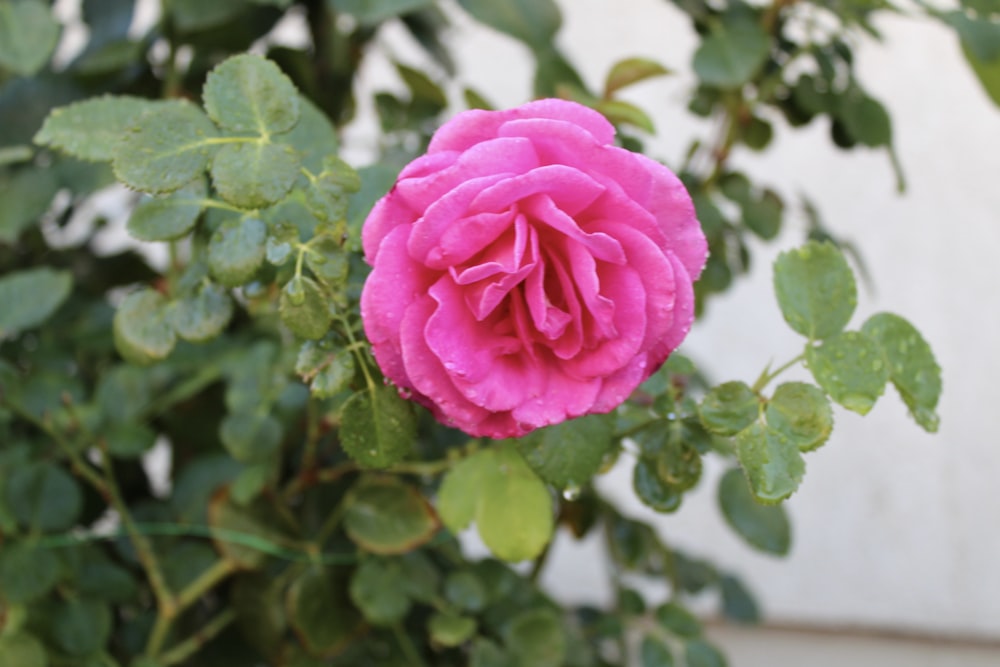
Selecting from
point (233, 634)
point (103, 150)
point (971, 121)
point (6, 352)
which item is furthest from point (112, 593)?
point (971, 121)

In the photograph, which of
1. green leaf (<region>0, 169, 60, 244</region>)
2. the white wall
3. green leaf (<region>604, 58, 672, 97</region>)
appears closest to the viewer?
green leaf (<region>604, 58, 672, 97</region>)

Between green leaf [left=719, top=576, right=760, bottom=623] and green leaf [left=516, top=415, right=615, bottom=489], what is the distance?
2.36ft

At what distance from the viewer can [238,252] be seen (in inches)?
17.2

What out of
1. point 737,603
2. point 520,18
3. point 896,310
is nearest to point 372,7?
point 520,18

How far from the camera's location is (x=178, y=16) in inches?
28.6

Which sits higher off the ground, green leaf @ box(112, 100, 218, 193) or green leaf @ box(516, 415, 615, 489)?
green leaf @ box(112, 100, 218, 193)

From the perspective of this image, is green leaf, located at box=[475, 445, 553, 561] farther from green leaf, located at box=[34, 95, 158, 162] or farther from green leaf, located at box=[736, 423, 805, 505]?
green leaf, located at box=[34, 95, 158, 162]

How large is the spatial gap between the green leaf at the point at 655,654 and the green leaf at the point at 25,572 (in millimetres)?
433

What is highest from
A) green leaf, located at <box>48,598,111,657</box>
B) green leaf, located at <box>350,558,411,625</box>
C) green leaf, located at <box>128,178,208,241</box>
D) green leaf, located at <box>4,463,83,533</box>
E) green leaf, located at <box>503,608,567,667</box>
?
green leaf, located at <box>128,178,208,241</box>

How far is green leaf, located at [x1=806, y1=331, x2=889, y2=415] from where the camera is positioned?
43cm

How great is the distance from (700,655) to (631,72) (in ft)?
1.47

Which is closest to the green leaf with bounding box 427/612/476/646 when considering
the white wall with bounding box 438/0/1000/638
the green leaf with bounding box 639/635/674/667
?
the green leaf with bounding box 639/635/674/667

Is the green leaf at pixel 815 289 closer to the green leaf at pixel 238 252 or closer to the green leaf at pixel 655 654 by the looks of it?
the green leaf at pixel 238 252

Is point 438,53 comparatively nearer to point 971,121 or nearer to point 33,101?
point 33,101
